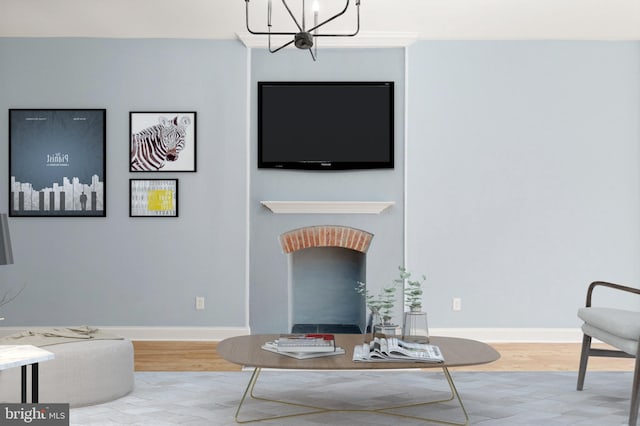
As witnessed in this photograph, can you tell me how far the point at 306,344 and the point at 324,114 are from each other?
276 cm

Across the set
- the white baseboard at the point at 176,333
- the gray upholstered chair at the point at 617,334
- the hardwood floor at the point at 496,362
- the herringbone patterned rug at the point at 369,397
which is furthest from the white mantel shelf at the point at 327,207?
the gray upholstered chair at the point at 617,334

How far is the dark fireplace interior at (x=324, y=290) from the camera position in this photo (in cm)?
589

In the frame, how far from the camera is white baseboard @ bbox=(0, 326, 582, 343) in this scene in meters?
5.55

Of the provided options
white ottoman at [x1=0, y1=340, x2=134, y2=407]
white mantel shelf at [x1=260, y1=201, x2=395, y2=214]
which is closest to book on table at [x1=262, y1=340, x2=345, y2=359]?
white ottoman at [x1=0, y1=340, x2=134, y2=407]

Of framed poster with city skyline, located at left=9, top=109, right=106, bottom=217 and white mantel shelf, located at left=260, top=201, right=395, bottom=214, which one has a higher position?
framed poster with city skyline, located at left=9, top=109, right=106, bottom=217

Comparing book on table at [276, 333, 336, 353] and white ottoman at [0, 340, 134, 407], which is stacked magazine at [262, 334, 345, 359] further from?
white ottoman at [0, 340, 134, 407]

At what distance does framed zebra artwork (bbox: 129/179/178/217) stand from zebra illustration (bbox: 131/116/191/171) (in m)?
0.13

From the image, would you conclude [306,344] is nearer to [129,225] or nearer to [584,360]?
[584,360]

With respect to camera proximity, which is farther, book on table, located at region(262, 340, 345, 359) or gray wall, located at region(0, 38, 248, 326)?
gray wall, located at region(0, 38, 248, 326)

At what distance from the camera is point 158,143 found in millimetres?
5582

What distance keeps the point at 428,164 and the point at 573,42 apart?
5.32ft

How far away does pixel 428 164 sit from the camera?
561 cm

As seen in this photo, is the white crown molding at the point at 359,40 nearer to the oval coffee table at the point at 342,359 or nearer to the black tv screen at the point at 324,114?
the black tv screen at the point at 324,114

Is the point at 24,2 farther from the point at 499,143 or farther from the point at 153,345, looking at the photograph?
the point at 499,143
